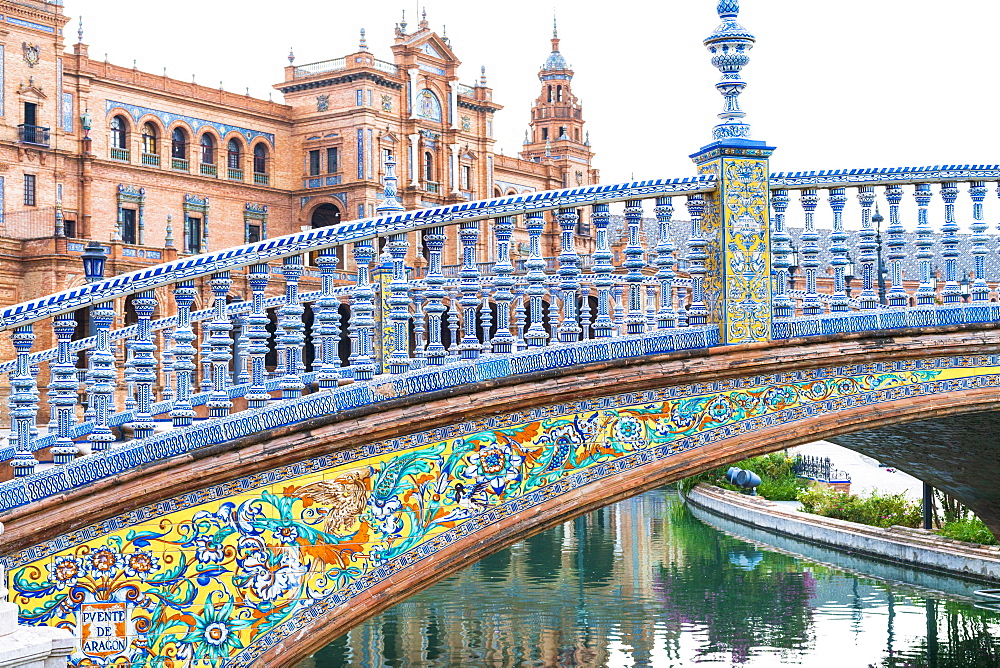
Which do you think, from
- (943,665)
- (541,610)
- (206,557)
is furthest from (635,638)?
(206,557)

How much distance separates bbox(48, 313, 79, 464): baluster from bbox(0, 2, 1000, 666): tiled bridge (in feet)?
0.04

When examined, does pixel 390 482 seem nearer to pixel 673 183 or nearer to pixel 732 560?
pixel 673 183

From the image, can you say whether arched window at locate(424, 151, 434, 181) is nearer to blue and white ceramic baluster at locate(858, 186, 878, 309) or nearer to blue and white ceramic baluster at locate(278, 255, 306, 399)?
blue and white ceramic baluster at locate(858, 186, 878, 309)

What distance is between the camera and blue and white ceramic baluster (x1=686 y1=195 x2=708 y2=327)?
18.0ft

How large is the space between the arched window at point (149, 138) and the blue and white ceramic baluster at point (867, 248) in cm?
3232

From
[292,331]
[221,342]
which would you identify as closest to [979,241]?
[292,331]

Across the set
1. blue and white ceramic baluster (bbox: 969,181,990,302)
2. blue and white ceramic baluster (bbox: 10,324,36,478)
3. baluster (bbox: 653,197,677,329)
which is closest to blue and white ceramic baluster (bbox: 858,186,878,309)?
blue and white ceramic baluster (bbox: 969,181,990,302)

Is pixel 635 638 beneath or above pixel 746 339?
beneath

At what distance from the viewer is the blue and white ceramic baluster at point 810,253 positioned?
556cm

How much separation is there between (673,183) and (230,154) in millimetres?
34402

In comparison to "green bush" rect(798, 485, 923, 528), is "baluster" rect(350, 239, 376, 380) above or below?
above

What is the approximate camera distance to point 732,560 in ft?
52.7

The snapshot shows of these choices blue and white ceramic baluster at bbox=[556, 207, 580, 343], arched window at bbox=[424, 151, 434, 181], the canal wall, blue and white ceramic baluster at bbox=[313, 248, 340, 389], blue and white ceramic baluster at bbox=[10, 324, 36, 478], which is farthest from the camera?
arched window at bbox=[424, 151, 434, 181]

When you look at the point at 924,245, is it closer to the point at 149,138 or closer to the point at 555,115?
the point at 149,138
